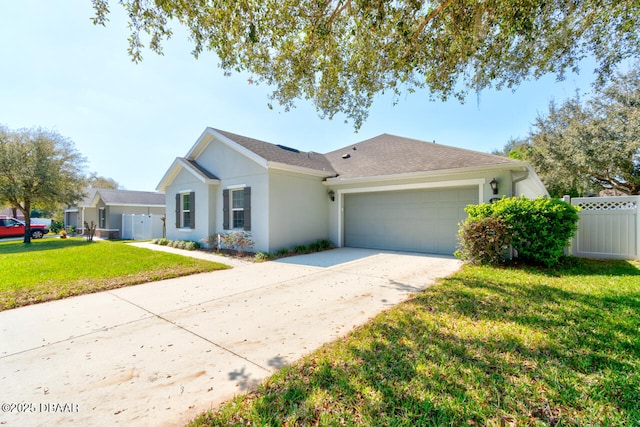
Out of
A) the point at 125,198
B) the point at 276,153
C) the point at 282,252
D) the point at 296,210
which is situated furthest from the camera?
the point at 125,198

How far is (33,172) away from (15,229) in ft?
25.0

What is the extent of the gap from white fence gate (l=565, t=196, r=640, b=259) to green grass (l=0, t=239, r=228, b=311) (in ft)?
35.0

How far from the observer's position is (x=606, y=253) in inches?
302

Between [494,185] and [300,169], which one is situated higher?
[300,169]

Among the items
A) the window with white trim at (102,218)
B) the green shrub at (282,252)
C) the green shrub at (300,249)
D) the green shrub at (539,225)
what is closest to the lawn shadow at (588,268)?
the green shrub at (539,225)

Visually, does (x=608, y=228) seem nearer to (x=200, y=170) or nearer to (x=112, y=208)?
(x=200, y=170)

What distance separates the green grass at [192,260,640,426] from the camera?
2039 millimetres

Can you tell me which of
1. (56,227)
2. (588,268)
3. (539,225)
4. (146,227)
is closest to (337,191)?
(539,225)

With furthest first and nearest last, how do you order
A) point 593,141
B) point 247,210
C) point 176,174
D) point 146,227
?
1. point 146,227
2. point 593,141
3. point 176,174
4. point 247,210

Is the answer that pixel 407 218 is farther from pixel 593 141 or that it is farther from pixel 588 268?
pixel 593 141

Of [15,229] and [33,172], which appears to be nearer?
[33,172]

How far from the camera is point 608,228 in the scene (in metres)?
7.63

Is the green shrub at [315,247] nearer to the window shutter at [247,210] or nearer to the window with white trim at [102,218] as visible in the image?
the window shutter at [247,210]

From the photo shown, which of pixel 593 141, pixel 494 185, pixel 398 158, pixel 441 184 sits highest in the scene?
pixel 593 141
